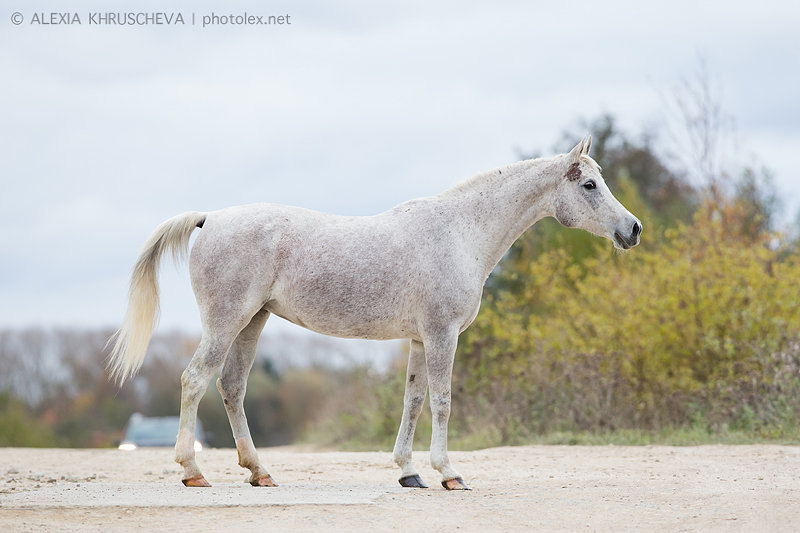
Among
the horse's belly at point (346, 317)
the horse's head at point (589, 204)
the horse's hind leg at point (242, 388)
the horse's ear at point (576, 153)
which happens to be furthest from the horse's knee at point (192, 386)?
the horse's ear at point (576, 153)

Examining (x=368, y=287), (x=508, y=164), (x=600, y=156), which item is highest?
(x=600, y=156)

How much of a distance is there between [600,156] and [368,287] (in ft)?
94.8

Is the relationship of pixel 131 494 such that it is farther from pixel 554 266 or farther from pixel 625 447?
pixel 554 266

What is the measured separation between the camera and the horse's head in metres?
7.55

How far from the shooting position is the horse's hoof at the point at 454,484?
23.5ft

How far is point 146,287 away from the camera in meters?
7.61

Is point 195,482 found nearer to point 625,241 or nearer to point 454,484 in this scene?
point 454,484

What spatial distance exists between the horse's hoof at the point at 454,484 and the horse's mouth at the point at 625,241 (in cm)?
233

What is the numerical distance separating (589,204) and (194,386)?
11.6 feet

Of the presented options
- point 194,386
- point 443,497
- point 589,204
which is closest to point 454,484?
point 443,497

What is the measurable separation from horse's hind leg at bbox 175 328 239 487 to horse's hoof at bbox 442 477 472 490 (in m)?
1.88

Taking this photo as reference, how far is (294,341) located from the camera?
213 ft

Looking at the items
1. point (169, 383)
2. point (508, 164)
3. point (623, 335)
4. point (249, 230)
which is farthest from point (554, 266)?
point (169, 383)

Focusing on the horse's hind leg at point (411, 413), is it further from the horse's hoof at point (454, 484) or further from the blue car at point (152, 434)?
the blue car at point (152, 434)
